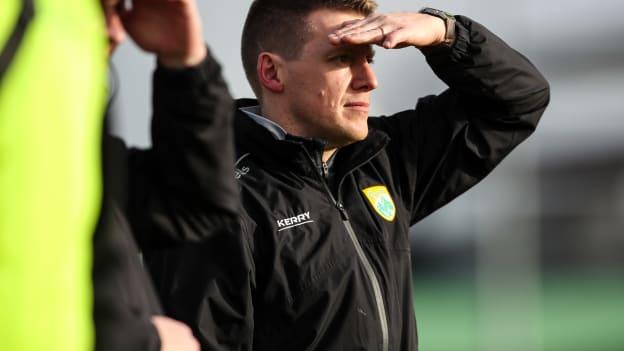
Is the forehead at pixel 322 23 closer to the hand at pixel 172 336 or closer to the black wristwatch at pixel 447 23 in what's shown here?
the black wristwatch at pixel 447 23

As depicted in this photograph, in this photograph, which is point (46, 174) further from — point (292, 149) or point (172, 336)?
point (292, 149)

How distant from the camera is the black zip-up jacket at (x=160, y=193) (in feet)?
5.71

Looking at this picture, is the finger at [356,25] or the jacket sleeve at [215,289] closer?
the jacket sleeve at [215,289]

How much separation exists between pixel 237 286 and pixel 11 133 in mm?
1593

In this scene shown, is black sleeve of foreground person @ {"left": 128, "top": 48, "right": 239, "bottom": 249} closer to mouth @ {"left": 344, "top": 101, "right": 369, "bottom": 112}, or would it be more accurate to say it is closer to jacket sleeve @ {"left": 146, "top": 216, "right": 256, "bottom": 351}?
jacket sleeve @ {"left": 146, "top": 216, "right": 256, "bottom": 351}

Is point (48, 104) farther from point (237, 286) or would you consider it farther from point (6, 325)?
point (237, 286)

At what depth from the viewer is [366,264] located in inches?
128

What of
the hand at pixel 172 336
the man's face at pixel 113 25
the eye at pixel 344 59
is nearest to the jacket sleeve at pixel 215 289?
the eye at pixel 344 59

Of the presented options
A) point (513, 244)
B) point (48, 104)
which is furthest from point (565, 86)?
point (48, 104)

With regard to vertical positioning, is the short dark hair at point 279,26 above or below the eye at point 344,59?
above

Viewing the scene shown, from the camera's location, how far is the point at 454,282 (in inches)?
763

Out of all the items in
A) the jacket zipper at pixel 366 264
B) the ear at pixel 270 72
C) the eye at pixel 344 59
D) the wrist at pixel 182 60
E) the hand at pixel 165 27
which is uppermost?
the hand at pixel 165 27

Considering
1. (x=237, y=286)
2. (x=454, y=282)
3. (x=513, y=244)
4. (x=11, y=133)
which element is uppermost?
(x=11, y=133)

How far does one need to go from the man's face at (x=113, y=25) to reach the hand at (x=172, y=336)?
0.44 m
